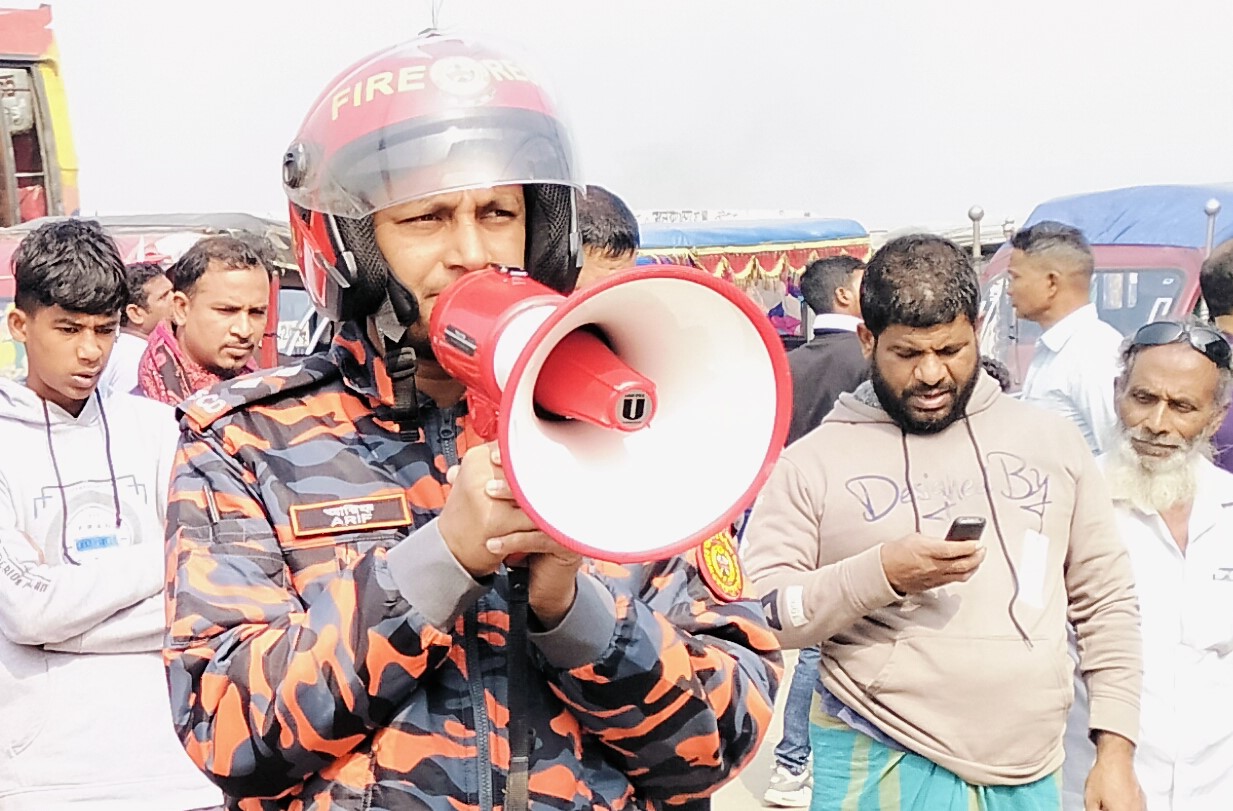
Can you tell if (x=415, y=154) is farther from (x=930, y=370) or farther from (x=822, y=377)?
(x=822, y=377)

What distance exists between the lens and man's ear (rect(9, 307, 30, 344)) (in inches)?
133

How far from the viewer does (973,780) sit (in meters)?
3.11

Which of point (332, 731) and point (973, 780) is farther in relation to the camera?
point (973, 780)

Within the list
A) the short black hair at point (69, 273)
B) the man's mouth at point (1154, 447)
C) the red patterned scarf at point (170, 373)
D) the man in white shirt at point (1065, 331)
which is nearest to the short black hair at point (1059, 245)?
the man in white shirt at point (1065, 331)

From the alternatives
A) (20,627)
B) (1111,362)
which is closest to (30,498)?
(20,627)

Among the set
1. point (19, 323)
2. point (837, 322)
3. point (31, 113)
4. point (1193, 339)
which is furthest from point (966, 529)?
point (31, 113)

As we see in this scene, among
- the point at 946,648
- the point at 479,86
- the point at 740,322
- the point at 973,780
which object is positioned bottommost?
the point at 973,780

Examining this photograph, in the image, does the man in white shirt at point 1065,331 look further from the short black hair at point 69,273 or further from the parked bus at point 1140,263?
the short black hair at point 69,273

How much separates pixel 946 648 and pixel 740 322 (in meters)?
1.89

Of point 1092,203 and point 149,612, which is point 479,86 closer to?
point 149,612

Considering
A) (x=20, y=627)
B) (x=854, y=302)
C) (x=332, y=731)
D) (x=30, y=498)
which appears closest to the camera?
(x=332, y=731)

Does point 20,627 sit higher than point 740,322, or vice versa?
point 740,322

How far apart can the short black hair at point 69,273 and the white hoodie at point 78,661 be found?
41 centimetres

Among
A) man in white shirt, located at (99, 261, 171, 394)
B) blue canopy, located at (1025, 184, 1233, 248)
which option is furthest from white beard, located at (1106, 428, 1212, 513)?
blue canopy, located at (1025, 184, 1233, 248)
